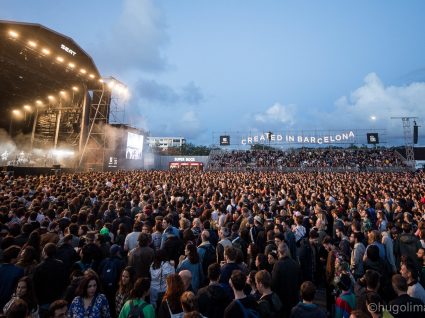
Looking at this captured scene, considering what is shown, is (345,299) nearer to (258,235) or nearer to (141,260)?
(258,235)

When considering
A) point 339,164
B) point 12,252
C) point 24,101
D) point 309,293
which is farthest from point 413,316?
point 339,164

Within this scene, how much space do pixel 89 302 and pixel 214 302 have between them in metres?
1.58

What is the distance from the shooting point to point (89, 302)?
3193 millimetres

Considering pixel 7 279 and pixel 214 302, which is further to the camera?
pixel 7 279

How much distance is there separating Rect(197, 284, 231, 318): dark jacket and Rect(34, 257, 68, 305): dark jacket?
7.24 ft

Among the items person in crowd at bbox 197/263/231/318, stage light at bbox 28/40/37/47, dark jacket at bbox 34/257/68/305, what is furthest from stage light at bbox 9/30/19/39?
→ person in crowd at bbox 197/263/231/318

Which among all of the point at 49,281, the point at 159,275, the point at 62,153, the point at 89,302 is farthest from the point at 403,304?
the point at 62,153

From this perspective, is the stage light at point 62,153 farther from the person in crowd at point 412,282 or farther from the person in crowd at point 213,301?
the person in crowd at point 412,282

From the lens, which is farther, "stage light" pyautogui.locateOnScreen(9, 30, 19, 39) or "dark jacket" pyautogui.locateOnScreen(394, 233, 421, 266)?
"stage light" pyautogui.locateOnScreen(9, 30, 19, 39)

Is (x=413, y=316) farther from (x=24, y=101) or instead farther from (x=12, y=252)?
(x=24, y=101)

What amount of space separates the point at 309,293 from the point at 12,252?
4277mm

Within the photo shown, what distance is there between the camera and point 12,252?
12.6 ft

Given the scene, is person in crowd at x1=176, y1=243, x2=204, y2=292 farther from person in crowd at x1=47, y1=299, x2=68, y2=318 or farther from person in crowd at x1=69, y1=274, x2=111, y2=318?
person in crowd at x1=47, y1=299, x2=68, y2=318

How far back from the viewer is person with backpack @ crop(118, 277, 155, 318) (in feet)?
9.70
